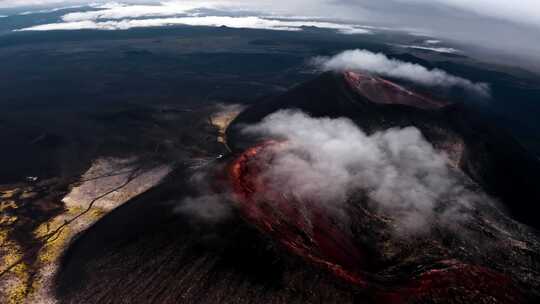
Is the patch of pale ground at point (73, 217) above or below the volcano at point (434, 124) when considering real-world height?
below

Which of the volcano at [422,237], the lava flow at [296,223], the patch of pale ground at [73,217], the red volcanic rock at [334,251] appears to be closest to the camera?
the red volcanic rock at [334,251]

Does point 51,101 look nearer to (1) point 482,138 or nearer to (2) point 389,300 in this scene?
(1) point 482,138

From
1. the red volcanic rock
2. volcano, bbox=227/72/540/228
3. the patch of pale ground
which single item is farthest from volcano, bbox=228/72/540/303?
the patch of pale ground

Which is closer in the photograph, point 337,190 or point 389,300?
point 389,300

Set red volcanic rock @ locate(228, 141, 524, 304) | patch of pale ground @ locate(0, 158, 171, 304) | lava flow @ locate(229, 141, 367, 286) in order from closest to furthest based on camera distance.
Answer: red volcanic rock @ locate(228, 141, 524, 304) < lava flow @ locate(229, 141, 367, 286) < patch of pale ground @ locate(0, 158, 171, 304)

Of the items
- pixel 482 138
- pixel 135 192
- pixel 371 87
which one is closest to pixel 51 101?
pixel 135 192

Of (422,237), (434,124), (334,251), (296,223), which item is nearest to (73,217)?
(296,223)

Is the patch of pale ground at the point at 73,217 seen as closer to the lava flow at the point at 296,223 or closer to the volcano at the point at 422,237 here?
the volcano at the point at 422,237

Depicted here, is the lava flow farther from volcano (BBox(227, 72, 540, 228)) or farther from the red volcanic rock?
volcano (BBox(227, 72, 540, 228))

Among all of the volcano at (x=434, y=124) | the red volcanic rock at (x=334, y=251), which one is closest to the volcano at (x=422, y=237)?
the red volcanic rock at (x=334, y=251)
